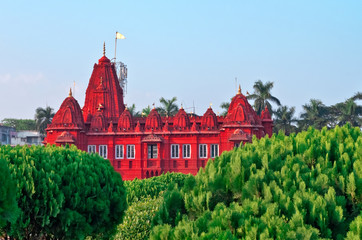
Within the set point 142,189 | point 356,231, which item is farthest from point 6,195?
point 142,189

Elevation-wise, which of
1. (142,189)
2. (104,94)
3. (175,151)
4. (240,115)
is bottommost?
(142,189)

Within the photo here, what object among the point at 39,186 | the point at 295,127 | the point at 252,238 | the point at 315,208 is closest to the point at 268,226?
the point at 252,238

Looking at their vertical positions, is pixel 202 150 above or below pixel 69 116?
below

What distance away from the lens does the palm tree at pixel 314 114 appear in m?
84.6

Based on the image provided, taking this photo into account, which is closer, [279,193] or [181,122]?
[279,193]

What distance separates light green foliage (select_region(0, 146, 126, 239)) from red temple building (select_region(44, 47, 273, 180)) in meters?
36.2

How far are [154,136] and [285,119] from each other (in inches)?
1112

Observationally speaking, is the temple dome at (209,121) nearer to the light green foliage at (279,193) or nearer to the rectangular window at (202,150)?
the rectangular window at (202,150)

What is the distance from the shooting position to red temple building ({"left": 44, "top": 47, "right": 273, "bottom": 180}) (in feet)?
202

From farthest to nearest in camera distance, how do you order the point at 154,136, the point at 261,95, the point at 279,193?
the point at 261,95, the point at 154,136, the point at 279,193

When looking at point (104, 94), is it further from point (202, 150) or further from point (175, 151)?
point (202, 150)

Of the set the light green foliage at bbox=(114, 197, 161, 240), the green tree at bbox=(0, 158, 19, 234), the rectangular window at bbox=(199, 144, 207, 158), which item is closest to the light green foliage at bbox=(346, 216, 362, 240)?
the green tree at bbox=(0, 158, 19, 234)

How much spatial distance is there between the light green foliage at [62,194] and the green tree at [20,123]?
414ft

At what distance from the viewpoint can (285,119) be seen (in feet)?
277
